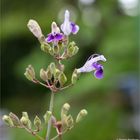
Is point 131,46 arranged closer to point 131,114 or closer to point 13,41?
point 131,114

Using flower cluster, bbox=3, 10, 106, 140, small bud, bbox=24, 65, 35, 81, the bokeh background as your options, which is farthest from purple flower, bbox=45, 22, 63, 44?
the bokeh background

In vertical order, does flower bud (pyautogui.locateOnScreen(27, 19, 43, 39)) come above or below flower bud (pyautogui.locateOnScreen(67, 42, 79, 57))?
above

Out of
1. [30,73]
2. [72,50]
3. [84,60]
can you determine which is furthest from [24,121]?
[84,60]

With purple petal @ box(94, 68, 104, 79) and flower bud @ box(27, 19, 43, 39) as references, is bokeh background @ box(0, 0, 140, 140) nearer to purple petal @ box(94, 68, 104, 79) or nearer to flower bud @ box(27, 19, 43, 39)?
flower bud @ box(27, 19, 43, 39)

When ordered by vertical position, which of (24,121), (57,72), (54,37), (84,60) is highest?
(84,60)

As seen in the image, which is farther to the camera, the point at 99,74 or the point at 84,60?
the point at 84,60

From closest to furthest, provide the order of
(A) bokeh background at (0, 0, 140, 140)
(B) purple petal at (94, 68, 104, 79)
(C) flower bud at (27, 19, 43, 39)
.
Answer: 1. (B) purple petal at (94, 68, 104, 79)
2. (C) flower bud at (27, 19, 43, 39)
3. (A) bokeh background at (0, 0, 140, 140)

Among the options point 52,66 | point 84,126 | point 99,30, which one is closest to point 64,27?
point 52,66

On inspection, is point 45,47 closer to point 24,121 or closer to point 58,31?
point 58,31

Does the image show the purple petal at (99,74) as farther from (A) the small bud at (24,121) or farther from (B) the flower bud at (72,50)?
(A) the small bud at (24,121)
